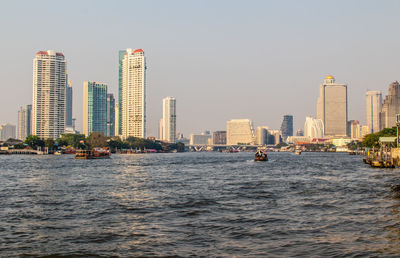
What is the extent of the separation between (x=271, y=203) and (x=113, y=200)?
14.3 meters

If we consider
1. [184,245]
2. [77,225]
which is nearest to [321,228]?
[184,245]

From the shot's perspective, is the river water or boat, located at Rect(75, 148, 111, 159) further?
boat, located at Rect(75, 148, 111, 159)

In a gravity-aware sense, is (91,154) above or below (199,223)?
above

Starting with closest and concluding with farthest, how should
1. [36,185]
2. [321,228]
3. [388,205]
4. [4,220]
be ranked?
[321,228] < [4,220] < [388,205] < [36,185]

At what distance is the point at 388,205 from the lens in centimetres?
3622

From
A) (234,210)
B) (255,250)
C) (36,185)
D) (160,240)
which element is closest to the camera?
(255,250)

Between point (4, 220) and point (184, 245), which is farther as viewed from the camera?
point (4, 220)

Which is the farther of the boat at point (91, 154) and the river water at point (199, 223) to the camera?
the boat at point (91, 154)

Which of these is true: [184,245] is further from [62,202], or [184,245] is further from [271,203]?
[62,202]

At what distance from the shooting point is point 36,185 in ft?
178

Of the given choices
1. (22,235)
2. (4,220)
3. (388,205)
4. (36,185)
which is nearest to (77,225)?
(22,235)

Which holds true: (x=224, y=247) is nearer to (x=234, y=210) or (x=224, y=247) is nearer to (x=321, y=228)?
(x=321, y=228)

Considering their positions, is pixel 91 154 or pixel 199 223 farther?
pixel 91 154

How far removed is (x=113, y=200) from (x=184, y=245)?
61.0 feet
